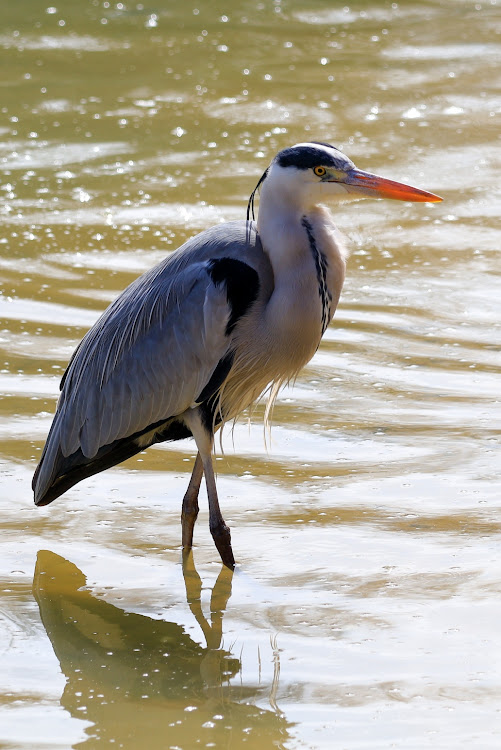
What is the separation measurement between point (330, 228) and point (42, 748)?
2.13 metres

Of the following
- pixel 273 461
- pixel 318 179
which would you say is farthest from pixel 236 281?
pixel 273 461

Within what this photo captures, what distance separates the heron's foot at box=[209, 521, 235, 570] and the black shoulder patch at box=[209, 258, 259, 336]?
757 mm

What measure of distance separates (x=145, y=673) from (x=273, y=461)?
5.58 ft

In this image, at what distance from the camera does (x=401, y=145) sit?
9.66 metres

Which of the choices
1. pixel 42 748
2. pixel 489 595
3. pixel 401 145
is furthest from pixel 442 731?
pixel 401 145

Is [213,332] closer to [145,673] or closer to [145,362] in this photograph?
[145,362]

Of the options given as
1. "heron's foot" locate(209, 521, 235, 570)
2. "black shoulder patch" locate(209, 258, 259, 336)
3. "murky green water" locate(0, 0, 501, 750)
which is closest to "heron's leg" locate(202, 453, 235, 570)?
"heron's foot" locate(209, 521, 235, 570)

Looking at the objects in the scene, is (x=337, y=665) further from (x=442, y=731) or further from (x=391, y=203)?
(x=391, y=203)

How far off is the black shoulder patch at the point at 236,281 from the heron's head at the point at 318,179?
Result: 0.27 metres

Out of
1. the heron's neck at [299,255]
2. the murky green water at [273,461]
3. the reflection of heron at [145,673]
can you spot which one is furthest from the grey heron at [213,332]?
the reflection of heron at [145,673]

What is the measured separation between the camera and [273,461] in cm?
554

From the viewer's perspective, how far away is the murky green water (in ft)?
12.5

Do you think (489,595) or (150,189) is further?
(150,189)

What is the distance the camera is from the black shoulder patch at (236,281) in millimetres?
4578
